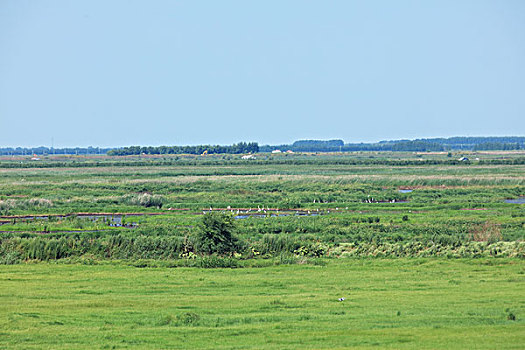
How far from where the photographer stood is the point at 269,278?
24984 millimetres

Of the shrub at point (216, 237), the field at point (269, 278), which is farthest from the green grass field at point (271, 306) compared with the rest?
the shrub at point (216, 237)

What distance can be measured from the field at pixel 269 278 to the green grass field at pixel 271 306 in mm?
60

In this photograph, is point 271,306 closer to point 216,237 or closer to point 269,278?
point 269,278

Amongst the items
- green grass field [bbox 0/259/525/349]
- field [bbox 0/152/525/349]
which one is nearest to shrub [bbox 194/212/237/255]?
field [bbox 0/152/525/349]

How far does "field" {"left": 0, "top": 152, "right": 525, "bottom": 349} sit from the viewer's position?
1633 cm

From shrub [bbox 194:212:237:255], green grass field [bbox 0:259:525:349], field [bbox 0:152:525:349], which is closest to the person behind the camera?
green grass field [bbox 0:259:525:349]

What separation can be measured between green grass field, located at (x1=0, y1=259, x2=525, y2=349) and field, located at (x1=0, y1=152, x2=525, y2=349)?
2.4 inches

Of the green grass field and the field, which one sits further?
the field

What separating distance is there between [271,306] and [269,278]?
5.27m

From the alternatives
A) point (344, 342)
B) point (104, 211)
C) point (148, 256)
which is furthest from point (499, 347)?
point (104, 211)

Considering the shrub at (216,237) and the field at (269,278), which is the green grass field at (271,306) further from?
the shrub at (216,237)

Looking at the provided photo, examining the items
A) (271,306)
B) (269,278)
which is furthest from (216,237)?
(271,306)

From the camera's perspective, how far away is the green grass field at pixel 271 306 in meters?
15.7

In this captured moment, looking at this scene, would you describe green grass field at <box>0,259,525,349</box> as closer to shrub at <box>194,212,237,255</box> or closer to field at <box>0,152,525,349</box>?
field at <box>0,152,525,349</box>
